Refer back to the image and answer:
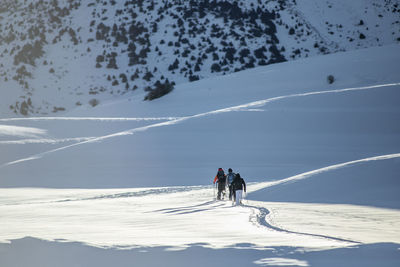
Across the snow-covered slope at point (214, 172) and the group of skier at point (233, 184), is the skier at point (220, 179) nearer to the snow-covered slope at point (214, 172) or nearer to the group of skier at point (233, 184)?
the group of skier at point (233, 184)

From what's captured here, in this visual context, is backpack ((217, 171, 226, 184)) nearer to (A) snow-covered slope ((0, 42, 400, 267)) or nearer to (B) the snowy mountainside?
(A) snow-covered slope ((0, 42, 400, 267))

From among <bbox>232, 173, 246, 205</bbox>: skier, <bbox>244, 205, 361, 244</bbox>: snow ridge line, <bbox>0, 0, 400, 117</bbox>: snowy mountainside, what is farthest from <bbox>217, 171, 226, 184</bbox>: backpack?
<bbox>0, 0, 400, 117</bbox>: snowy mountainside

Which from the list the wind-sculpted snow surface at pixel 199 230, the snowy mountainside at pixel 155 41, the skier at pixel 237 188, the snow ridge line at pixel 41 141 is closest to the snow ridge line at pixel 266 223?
the wind-sculpted snow surface at pixel 199 230

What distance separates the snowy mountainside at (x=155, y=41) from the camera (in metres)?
53.1

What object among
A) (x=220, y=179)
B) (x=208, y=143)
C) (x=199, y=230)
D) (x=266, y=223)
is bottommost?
(x=266, y=223)

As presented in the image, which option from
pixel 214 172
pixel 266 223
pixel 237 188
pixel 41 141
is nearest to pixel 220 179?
pixel 237 188

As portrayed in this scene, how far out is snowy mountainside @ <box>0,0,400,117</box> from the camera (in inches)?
2090

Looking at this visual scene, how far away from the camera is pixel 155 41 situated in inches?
2276

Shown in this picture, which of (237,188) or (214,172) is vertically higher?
(237,188)

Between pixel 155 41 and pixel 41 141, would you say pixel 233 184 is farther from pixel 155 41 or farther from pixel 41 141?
pixel 155 41

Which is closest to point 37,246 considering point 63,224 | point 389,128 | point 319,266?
point 319,266

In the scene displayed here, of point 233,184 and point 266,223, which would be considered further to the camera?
point 233,184

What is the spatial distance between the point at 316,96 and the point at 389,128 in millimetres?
5396

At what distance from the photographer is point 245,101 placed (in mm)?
39812
